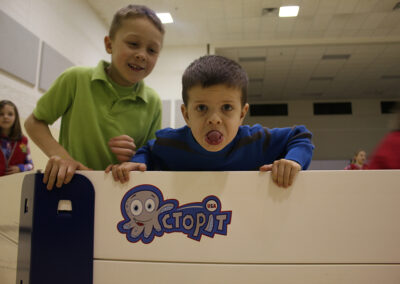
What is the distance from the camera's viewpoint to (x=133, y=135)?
1285 millimetres

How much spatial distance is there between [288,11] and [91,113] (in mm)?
5228

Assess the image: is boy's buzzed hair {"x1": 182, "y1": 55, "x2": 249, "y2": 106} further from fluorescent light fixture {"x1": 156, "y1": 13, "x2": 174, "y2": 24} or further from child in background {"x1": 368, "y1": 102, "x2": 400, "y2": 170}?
fluorescent light fixture {"x1": 156, "y1": 13, "x2": 174, "y2": 24}

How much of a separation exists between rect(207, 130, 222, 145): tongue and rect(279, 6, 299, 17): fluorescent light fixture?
207 inches


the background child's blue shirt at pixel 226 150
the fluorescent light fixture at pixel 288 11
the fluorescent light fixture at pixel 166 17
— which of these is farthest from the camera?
the fluorescent light fixture at pixel 166 17

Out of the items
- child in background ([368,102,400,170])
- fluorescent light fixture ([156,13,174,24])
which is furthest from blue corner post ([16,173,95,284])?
fluorescent light fixture ([156,13,174,24])

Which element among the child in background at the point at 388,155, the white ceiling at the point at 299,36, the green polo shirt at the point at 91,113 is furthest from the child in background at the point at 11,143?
the white ceiling at the point at 299,36

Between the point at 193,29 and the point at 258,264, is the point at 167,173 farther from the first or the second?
the point at 193,29

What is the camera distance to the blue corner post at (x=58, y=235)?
28.7 inches

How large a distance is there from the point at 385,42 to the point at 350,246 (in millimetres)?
7400

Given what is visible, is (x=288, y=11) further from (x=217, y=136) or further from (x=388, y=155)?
(x=217, y=136)

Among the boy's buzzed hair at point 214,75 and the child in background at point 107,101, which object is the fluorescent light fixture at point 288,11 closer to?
the child in background at point 107,101

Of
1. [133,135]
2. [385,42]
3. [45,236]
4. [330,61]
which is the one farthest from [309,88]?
[45,236]

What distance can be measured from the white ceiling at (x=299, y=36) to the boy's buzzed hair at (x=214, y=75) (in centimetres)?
482

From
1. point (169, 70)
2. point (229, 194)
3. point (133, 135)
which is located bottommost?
point (229, 194)
